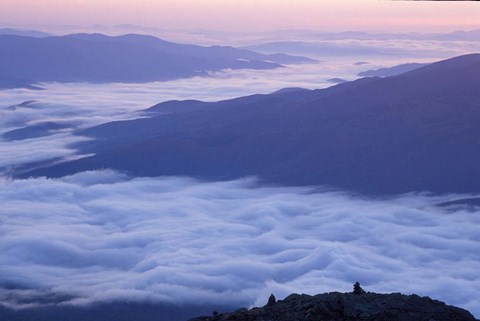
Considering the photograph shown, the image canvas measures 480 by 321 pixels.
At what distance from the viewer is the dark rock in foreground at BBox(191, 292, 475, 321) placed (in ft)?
50.5

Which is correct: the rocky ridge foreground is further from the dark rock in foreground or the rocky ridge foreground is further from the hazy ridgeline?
the hazy ridgeline

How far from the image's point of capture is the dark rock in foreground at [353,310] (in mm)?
15391

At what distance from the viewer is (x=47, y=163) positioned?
91625 millimetres

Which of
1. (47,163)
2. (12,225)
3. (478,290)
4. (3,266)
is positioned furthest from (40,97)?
(478,290)

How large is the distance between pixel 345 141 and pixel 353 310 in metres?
67.1

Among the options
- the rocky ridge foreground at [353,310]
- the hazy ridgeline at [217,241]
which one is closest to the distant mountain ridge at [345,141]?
the hazy ridgeline at [217,241]

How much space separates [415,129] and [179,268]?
42.5m

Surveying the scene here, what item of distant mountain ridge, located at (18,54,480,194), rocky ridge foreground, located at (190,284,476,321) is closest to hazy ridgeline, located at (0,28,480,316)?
distant mountain ridge, located at (18,54,480,194)

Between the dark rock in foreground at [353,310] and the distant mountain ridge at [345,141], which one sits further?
the distant mountain ridge at [345,141]

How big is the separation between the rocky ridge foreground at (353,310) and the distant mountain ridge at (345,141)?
54.7m

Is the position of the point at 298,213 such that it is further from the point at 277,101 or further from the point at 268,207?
the point at 277,101

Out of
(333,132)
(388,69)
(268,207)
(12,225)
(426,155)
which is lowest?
(12,225)

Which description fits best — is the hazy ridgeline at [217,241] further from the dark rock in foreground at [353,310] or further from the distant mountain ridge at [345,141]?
the dark rock in foreground at [353,310]

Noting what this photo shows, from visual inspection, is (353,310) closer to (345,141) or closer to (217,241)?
(217,241)
